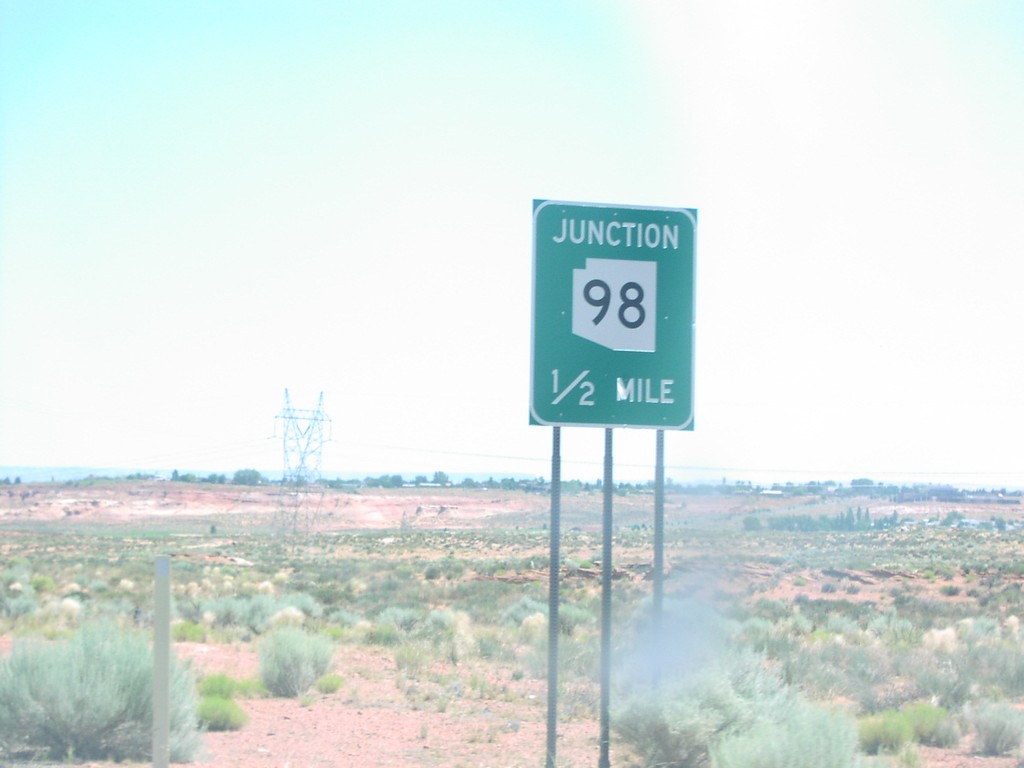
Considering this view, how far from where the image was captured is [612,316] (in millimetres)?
8664

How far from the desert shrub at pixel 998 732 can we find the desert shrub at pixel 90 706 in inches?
361

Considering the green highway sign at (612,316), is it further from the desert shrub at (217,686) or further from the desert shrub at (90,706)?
the desert shrub at (217,686)

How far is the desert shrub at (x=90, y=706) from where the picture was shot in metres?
10.4

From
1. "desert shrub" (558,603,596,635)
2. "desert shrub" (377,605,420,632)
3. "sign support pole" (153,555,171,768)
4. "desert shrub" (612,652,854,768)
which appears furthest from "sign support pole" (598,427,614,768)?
"desert shrub" (377,605,420,632)

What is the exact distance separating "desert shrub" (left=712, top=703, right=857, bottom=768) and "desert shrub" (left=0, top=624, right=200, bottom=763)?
17.0 feet

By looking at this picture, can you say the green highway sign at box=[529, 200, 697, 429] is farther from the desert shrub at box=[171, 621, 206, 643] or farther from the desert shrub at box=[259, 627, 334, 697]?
the desert shrub at box=[171, 621, 206, 643]

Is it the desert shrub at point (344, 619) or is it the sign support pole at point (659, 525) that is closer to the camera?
the sign support pole at point (659, 525)

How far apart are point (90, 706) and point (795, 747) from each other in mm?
6650

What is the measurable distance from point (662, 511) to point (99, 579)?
35230 mm

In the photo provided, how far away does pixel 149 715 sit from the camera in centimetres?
1070

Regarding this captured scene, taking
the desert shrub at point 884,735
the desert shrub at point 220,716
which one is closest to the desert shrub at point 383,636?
the desert shrub at point 220,716

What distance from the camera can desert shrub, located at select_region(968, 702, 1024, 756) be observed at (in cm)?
1289

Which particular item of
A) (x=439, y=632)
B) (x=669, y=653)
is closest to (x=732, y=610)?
(x=669, y=653)

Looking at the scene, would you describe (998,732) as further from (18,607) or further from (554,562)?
(18,607)
